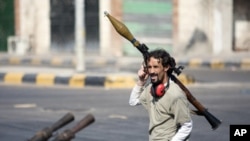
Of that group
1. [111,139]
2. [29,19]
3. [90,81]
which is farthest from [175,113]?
[29,19]

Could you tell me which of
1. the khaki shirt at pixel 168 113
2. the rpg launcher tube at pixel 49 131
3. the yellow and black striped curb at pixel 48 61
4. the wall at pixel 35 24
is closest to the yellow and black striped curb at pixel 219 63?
the yellow and black striped curb at pixel 48 61

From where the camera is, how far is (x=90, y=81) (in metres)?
14.7

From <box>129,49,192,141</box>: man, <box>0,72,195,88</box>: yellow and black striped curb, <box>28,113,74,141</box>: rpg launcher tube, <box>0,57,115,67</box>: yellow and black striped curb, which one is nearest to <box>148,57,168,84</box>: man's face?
<box>129,49,192,141</box>: man

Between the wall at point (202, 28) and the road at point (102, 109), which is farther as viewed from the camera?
the wall at point (202, 28)

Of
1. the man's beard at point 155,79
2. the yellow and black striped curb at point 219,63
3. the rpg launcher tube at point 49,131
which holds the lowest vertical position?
the yellow and black striped curb at point 219,63

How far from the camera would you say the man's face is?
4.36m

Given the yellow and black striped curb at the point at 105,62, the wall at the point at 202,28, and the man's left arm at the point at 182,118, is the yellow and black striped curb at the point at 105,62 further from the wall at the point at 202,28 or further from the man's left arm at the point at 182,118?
the man's left arm at the point at 182,118

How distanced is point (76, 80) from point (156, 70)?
34.4 ft

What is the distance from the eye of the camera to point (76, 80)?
14.8 meters

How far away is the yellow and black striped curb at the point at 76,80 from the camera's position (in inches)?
565

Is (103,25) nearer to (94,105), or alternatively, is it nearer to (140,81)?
(94,105)

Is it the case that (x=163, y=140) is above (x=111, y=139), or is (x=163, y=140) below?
above

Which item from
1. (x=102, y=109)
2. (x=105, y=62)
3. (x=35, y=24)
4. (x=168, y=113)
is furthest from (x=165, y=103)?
(x=35, y=24)

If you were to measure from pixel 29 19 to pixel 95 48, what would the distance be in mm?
3201
